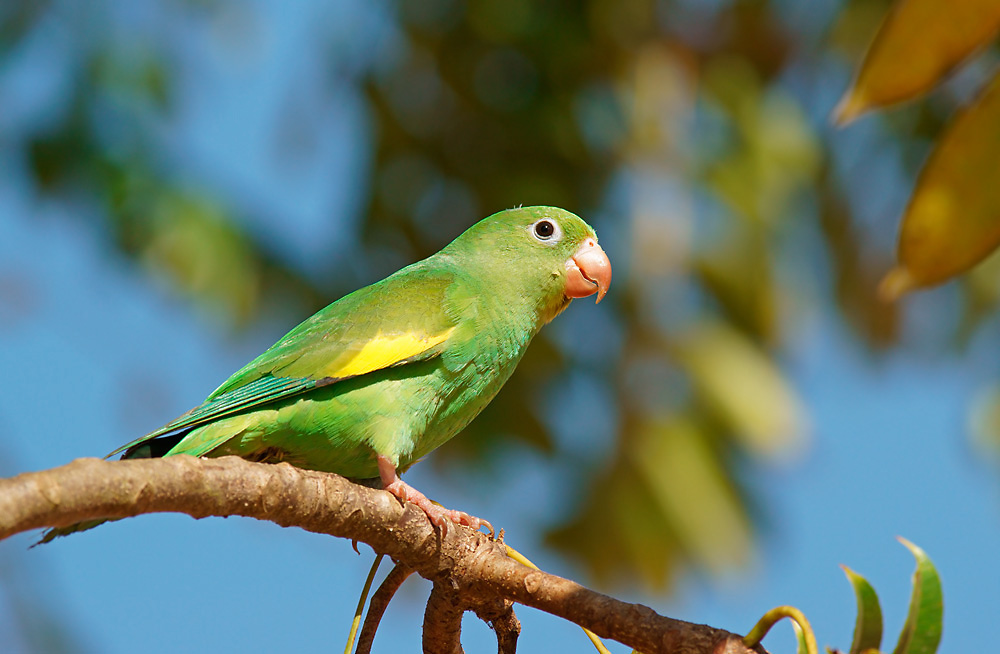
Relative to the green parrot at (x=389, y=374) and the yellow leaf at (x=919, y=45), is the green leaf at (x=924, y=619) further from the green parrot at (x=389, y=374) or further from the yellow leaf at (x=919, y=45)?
the green parrot at (x=389, y=374)

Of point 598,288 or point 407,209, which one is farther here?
point 407,209

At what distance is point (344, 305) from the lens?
3889 millimetres

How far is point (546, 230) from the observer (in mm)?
4234

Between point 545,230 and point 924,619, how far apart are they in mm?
2621

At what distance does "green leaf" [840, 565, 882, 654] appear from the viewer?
1941 millimetres

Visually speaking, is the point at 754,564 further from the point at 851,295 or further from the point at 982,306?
the point at 982,306

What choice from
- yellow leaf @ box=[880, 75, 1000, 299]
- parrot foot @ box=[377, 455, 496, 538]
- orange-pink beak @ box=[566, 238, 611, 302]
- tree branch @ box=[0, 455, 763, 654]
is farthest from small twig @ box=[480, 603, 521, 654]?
orange-pink beak @ box=[566, 238, 611, 302]

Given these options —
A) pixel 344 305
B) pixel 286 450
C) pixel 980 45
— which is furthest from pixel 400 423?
pixel 980 45

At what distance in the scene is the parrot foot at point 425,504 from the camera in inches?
105

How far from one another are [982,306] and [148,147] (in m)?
6.77

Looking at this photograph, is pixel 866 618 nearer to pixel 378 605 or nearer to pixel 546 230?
pixel 378 605

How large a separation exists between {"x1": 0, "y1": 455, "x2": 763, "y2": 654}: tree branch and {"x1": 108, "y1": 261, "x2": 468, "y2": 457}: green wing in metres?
0.89

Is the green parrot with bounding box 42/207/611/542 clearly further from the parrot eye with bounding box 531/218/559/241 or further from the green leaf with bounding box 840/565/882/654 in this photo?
the green leaf with bounding box 840/565/882/654

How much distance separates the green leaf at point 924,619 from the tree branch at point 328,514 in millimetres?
341
